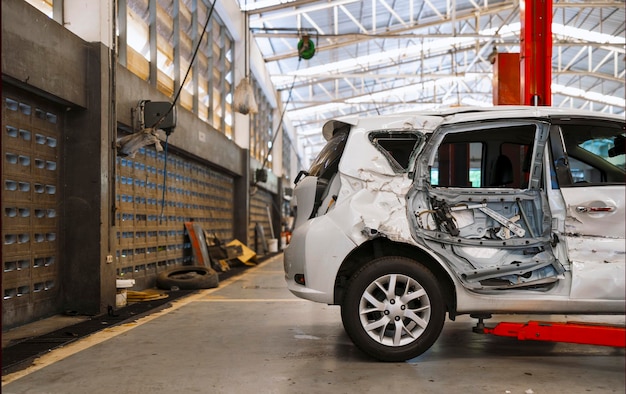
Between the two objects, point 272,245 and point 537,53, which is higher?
point 537,53

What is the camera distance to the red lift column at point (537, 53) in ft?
21.9

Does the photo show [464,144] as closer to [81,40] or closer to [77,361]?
[77,361]

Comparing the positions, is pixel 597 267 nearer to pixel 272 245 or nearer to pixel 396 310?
pixel 396 310

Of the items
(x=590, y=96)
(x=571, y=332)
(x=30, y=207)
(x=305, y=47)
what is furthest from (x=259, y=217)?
(x=590, y=96)

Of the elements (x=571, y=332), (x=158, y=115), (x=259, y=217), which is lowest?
(x=571, y=332)

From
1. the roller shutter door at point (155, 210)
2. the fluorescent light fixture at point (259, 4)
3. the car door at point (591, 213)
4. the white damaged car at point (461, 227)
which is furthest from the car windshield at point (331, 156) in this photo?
the fluorescent light fixture at point (259, 4)

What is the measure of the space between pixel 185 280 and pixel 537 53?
227 inches

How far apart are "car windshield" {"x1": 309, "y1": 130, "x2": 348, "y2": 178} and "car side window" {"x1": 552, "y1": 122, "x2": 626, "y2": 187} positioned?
1.54 meters

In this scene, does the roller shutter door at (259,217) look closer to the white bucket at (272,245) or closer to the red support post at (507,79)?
the white bucket at (272,245)

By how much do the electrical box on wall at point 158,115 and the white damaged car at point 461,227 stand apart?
12.6 feet

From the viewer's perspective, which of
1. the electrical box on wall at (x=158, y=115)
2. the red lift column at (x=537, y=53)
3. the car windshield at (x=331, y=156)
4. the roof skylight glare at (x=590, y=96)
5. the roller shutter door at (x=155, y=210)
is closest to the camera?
the car windshield at (x=331, y=156)

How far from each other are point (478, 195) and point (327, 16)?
14.1 metres

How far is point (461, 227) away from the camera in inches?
155

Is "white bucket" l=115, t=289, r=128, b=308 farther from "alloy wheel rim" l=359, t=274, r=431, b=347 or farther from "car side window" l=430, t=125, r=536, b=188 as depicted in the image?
"car side window" l=430, t=125, r=536, b=188
